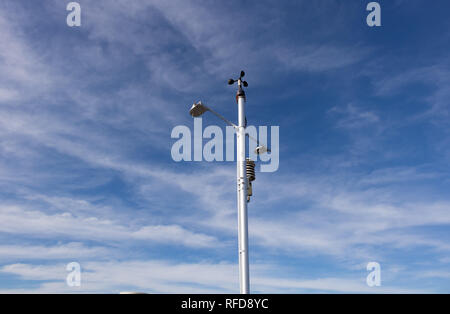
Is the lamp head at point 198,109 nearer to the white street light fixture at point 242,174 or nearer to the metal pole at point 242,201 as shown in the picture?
the white street light fixture at point 242,174

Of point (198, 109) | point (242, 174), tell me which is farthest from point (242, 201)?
point (198, 109)

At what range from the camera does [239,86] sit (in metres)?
16.3

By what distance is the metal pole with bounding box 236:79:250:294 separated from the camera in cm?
1358

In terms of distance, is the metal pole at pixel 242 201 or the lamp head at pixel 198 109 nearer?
the metal pole at pixel 242 201

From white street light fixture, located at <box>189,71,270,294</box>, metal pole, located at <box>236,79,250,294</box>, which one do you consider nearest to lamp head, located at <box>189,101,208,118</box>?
white street light fixture, located at <box>189,71,270,294</box>

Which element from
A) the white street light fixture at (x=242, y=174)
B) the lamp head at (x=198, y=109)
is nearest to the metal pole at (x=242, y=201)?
the white street light fixture at (x=242, y=174)

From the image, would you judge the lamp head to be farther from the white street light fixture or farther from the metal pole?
the metal pole

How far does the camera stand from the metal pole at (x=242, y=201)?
44.5ft
